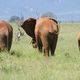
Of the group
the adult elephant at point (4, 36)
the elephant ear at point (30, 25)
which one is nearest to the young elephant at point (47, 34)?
the adult elephant at point (4, 36)

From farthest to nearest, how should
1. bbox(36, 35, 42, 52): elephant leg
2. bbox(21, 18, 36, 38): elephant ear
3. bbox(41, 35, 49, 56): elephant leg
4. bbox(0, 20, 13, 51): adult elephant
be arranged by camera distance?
bbox(21, 18, 36, 38): elephant ear → bbox(36, 35, 42, 52): elephant leg → bbox(0, 20, 13, 51): adult elephant → bbox(41, 35, 49, 56): elephant leg

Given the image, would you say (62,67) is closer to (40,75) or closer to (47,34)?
(40,75)

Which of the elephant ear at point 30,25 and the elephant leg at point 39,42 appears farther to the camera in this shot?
the elephant ear at point 30,25

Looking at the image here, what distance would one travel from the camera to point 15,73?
10.7m

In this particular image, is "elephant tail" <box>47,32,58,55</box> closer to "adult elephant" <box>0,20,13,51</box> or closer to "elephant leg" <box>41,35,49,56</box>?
"elephant leg" <box>41,35,49,56</box>

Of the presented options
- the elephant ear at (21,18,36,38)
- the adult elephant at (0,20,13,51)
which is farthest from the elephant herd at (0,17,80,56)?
the elephant ear at (21,18,36,38)

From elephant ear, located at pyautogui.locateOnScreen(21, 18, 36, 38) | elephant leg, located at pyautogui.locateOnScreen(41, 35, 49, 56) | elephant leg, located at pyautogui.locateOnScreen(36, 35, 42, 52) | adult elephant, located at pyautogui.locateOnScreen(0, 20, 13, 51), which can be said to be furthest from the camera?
elephant ear, located at pyautogui.locateOnScreen(21, 18, 36, 38)

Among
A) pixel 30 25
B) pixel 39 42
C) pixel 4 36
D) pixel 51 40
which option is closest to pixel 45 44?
pixel 51 40

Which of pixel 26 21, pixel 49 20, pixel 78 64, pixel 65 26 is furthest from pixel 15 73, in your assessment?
pixel 65 26

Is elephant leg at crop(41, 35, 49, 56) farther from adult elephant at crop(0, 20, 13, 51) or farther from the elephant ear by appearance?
the elephant ear

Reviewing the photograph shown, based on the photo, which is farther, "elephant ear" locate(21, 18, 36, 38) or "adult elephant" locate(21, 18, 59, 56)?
"elephant ear" locate(21, 18, 36, 38)

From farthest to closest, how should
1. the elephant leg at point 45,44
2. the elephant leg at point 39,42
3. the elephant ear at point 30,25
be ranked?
1. the elephant ear at point 30,25
2. the elephant leg at point 39,42
3. the elephant leg at point 45,44

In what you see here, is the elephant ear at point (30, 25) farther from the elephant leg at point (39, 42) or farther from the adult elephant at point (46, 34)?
the elephant leg at point (39, 42)

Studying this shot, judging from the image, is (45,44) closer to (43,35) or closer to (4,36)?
(43,35)
